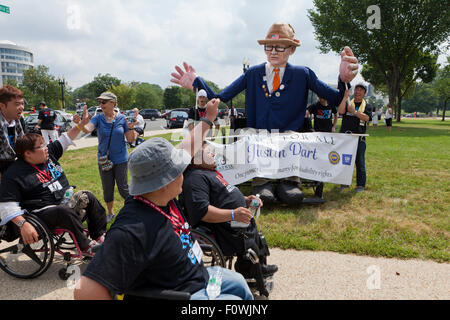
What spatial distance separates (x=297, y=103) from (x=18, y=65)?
14043cm

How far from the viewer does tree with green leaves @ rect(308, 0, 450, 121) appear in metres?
21.4

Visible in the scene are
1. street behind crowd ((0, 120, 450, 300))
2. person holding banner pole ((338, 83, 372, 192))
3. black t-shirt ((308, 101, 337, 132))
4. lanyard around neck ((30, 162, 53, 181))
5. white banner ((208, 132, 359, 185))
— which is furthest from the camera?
black t-shirt ((308, 101, 337, 132))

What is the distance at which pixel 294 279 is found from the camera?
9.61 ft

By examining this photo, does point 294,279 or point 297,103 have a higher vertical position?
point 297,103

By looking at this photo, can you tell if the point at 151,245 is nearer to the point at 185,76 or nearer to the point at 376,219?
the point at 185,76

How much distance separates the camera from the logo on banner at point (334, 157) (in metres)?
5.08

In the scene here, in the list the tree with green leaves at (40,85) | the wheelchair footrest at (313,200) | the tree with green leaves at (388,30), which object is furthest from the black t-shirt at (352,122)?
the tree with green leaves at (40,85)

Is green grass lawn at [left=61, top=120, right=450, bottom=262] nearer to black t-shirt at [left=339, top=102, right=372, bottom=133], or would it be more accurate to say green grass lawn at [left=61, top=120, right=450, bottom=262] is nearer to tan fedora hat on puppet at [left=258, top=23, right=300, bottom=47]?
black t-shirt at [left=339, top=102, right=372, bottom=133]

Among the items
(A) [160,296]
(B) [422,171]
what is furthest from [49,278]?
(B) [422,171]

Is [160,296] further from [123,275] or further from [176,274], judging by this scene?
[123,275]

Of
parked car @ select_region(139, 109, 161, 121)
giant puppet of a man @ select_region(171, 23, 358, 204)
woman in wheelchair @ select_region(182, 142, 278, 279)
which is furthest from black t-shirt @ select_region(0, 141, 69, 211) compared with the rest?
parked car @ select_region(139, 109, 161, 121)

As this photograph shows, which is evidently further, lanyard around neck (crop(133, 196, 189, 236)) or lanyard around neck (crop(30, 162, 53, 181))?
lanyard around neck (crop(30, 162, 53, 181))

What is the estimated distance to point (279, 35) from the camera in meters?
4.48

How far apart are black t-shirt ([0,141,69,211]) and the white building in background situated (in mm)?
130231
